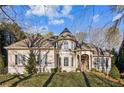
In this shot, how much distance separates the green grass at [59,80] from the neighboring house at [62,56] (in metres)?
0.09

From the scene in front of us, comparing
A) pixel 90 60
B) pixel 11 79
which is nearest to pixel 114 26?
pixel 90 60

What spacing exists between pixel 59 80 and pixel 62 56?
1.16 feet

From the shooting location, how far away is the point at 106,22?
6.55 metres

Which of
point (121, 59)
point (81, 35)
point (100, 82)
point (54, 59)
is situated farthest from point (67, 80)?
point (121, 59)

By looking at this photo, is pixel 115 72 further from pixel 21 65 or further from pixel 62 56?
pixel 21 65

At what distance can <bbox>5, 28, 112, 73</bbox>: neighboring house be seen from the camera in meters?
6.62

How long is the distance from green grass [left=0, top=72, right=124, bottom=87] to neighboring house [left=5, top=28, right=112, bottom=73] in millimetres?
88

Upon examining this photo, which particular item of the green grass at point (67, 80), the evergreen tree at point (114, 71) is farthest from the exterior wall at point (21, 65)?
the evergreen tree at point (114, 71)

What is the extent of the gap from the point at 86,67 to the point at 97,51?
0.28 metres

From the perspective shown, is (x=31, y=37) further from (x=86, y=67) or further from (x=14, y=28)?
(x=86, y=67)

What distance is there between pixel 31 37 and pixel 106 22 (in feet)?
3.65

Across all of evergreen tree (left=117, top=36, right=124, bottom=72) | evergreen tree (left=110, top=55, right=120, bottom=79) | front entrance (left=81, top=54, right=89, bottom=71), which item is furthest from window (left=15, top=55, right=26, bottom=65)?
evergreen tree (left=117, top=36, right=124, bottom=72)
